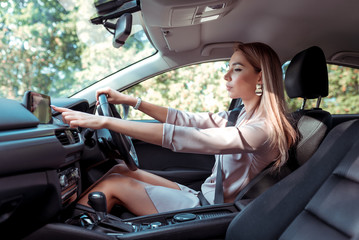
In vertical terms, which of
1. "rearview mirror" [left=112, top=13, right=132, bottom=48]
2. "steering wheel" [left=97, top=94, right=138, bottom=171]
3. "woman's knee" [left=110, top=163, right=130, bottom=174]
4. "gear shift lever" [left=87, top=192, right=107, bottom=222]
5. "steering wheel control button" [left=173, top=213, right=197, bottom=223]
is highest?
"rearview mirror" [left=112, top=13, right=132, bottom=48]

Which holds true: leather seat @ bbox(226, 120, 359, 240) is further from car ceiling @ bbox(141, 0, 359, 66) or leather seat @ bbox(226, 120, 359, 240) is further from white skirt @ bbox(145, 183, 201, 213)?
car ceiling @ bbox(141, 0, 359, 66)

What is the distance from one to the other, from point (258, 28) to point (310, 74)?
0.53 meters

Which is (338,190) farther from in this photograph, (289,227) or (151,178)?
(151,178)

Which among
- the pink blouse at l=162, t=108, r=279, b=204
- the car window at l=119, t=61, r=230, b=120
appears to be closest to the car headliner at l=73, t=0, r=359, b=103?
the car window at l=119, t=61, r=230, b=120

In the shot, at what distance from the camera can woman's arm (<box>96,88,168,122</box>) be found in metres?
1.79

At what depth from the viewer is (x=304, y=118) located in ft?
5.07

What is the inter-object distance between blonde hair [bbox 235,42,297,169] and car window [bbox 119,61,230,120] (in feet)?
2.41

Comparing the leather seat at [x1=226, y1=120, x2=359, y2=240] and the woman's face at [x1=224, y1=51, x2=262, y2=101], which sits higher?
the woman's face at [x1=224, y1=51, x2=262, y2=101]

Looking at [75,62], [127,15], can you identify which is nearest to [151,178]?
[127,15]

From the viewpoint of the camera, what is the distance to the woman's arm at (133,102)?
1.79 m

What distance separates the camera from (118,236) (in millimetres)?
1307

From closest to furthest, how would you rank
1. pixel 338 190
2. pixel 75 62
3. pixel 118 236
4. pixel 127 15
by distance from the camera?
1. pixel 338 190
2. pixel 118 236
3. pixel 127 15
4. pixel 75 62

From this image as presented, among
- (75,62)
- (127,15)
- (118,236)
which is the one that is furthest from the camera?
(75,62)

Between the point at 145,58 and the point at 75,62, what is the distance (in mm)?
2576
